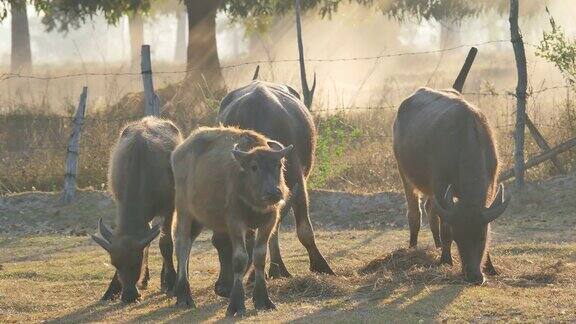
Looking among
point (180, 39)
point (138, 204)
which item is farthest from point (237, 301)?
point (180, 39)

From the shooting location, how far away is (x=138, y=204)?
11.3 meters

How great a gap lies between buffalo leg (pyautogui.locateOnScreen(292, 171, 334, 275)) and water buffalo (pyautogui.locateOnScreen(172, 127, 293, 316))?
1.38 metres

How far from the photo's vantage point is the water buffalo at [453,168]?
11.1 meters

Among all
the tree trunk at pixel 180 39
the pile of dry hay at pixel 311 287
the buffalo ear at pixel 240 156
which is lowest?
the tree trunk at pixel 180 39

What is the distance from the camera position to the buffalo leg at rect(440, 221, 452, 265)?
1216cm

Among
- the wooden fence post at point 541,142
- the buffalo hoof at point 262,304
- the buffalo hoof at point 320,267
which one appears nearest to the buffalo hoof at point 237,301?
the buffalo hoof at point 262,304

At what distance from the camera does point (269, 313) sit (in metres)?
10.1

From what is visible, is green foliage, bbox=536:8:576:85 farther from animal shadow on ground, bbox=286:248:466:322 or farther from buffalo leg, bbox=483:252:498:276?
buffalo leg, bbox=483:252:498:276

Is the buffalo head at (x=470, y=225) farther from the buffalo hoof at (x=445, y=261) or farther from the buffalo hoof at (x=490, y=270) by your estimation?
the buffalo hoof at (x=445, y=261)

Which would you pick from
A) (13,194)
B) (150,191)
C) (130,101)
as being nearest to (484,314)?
(150,191)

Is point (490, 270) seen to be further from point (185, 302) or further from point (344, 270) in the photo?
point (185, 302)

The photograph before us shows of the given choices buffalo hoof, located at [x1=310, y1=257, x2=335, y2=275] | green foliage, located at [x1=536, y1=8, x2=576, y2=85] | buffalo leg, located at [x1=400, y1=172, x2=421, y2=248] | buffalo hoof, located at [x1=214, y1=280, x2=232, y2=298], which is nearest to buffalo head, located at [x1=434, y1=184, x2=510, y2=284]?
buffalo hoof, located at [x1=310, y1=257, x2=335, y2=275]

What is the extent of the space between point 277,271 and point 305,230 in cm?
52

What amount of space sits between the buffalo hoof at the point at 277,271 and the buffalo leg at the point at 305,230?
11.2 inches
